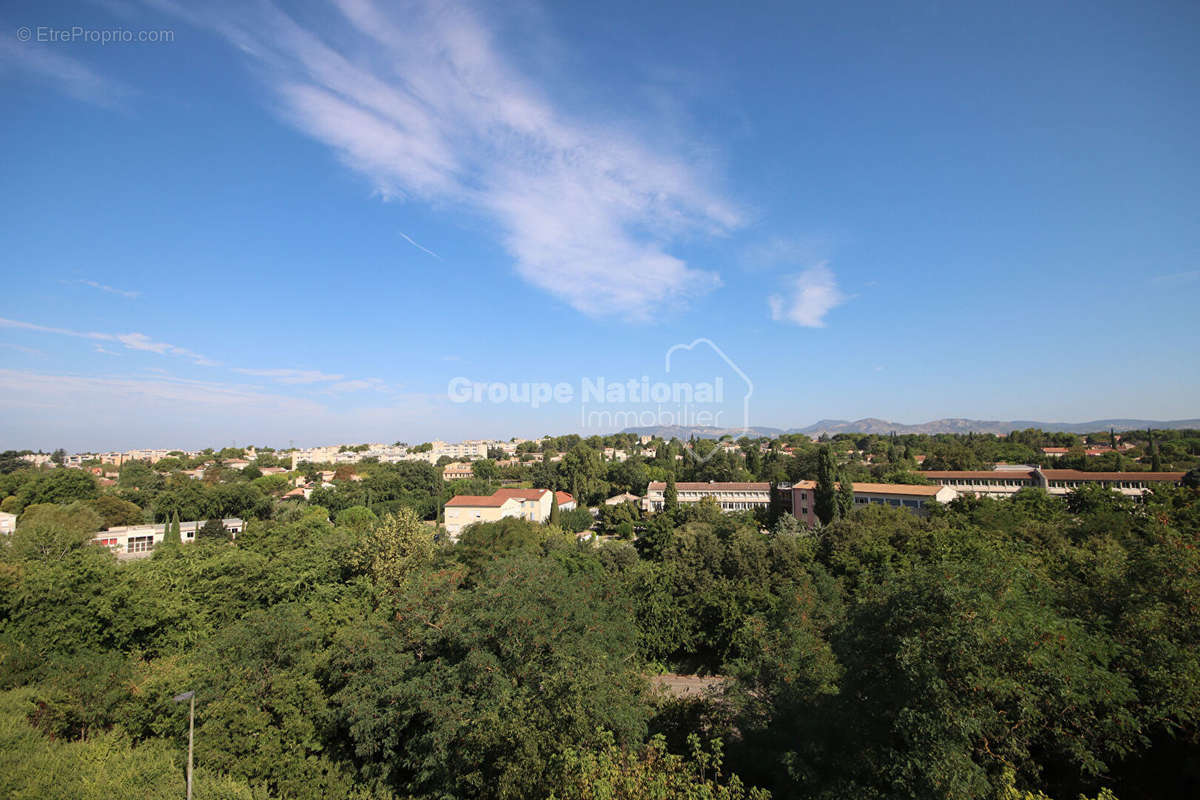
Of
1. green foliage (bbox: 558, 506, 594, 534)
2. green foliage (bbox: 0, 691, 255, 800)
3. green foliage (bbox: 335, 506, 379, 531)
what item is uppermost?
green foliage (bbox: 0, 691, 255, 800)

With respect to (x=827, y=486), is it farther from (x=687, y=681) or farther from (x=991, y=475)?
(x=991, y=475)

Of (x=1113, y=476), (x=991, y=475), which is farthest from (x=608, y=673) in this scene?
(x=1113, y=476)

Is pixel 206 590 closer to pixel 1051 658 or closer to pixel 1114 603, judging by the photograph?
pixel 1051 658

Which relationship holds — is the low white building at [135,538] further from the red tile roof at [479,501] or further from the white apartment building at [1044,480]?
the white apartment building at [1044,480]

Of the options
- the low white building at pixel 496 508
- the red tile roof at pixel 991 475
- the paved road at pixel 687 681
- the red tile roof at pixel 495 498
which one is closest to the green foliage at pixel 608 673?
the paved road at pixel 687 681

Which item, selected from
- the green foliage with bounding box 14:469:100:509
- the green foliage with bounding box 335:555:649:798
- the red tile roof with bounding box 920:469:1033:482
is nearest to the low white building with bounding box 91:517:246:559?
the green foliage with bounding box 14:469:100:509

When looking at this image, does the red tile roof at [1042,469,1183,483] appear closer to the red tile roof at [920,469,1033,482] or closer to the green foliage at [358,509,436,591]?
the red tile roof at [920,469,1033,482]

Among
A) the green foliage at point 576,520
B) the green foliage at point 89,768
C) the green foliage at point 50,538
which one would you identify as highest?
the green foliage at point 50,538

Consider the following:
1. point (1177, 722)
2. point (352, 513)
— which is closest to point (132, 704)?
point (1177, 722)
